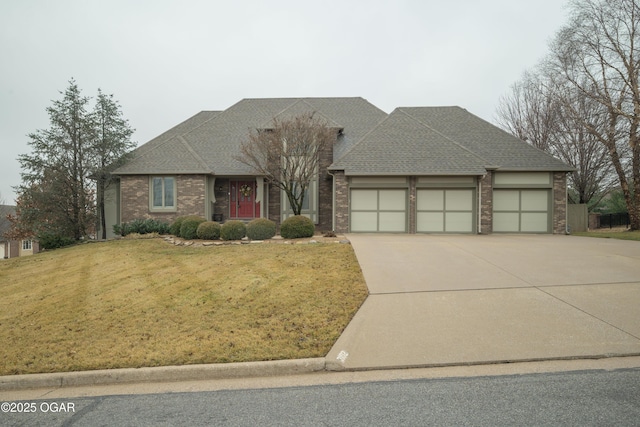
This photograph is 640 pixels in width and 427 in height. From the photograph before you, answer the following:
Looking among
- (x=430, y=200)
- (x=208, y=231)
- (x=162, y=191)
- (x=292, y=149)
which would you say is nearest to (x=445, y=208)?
(x=430, y=200)

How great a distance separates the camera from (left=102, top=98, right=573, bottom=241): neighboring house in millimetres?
17312

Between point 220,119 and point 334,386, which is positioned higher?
point 220,119

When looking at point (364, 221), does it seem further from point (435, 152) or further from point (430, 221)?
point (435, 152)

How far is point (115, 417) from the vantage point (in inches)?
152

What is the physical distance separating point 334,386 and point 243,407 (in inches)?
42.8

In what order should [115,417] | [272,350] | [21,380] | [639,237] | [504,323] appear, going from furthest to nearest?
1. [639,237]
2. [504,323]
3. [272,350]
4. [21,380]
5. [115,417]

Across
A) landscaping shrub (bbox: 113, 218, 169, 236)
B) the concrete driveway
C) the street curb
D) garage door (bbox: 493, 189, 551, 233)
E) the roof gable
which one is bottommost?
the street curb

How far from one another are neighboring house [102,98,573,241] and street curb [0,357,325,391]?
40.8 feet

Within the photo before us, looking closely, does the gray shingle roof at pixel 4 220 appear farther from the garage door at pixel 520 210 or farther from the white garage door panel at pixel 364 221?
the garage door at pixel 520 210

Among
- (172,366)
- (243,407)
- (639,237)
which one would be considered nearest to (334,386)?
(243,407)

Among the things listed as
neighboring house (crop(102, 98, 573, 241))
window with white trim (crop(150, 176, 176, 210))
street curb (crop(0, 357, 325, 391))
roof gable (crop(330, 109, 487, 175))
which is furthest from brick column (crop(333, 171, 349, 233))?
street curb (crop(0, 357, 325, 391))

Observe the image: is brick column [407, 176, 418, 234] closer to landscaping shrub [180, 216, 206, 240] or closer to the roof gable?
the roof gable

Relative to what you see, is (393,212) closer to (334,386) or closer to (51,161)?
(334,386)

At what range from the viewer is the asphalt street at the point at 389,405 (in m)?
3.64
